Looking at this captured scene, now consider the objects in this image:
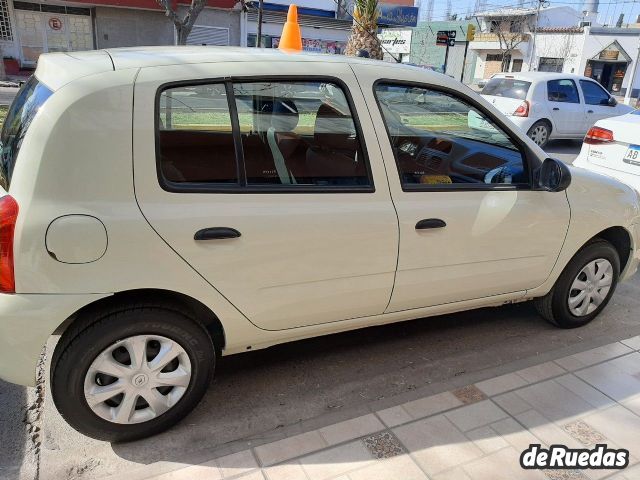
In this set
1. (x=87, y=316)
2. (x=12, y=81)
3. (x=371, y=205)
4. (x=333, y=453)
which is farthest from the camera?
(x=12, y=81)

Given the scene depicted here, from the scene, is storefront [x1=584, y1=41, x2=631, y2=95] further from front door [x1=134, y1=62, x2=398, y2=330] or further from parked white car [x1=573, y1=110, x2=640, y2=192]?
front door [x1=134, y1=62, x2=398, y2=330]

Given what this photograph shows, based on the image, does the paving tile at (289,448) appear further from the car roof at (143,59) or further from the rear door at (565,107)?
the rear door at (565,107)

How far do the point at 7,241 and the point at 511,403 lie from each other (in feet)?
8.45

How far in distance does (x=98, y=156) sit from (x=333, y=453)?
1.68 meters

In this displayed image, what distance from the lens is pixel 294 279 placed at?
8.70 feet

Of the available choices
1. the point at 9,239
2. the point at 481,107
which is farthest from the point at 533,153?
the point at 9,239

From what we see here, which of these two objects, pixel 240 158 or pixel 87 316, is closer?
pixel 87 316

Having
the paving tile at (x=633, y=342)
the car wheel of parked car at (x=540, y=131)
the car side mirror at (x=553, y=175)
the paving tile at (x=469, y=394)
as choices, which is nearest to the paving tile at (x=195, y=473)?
the paving tile at (x=469, y=394)

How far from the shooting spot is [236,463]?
2.44m

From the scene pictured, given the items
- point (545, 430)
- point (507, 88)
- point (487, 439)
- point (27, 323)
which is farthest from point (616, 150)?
point (507, 88)

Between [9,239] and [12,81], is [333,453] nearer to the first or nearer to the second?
[9,239]

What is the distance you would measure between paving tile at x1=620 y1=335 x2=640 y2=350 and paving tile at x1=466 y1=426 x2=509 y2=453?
154 cm

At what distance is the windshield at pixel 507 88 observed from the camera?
1132 centimetres

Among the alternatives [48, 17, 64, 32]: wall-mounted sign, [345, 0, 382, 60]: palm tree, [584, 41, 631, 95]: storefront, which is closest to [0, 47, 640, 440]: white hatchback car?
[345, 0, 382, 60]: palm tree
